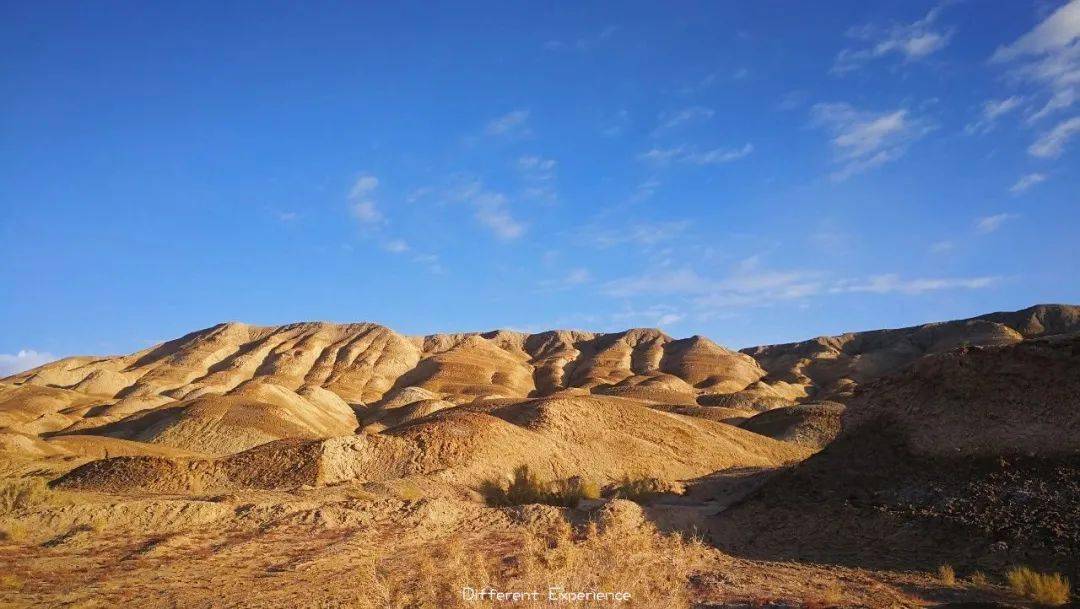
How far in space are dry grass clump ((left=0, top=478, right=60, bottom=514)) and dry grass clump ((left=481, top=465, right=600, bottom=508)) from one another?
9319mm

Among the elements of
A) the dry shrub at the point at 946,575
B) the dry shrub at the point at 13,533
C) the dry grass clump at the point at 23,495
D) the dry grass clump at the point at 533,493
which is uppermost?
the dry grass clump at the point at 23,495

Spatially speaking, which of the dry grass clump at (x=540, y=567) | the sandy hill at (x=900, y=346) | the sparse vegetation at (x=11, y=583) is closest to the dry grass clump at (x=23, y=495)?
the sparse vegetation at (x=11, y=583)

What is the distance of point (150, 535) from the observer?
1166 centimetres

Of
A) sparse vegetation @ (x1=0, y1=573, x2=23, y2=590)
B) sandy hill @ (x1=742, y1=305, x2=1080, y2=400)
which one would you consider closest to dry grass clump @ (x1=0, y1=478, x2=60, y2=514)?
sparse vegetation @ (x1=0, y1=573, x2=23, y2=590)

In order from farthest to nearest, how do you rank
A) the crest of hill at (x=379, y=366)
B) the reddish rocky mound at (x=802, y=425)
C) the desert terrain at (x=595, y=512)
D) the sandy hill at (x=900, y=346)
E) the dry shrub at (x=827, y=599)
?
the sandy hill at (x=900, y=346) < the crest of hill at (x=379, y=366) < the reddish rocky mound at (x=802, y=425) < the desert terrain at (x=595, y=512) < the dry shrub at (x=827, y=599)

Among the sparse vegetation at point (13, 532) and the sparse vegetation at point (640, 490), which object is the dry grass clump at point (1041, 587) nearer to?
the sparse vegetation at point (640, 490)

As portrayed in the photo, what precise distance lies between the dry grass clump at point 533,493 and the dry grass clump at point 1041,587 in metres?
9.28

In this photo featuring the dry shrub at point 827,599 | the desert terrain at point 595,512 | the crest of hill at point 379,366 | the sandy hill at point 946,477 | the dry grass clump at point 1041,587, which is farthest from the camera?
the crest of hill at point 379,366

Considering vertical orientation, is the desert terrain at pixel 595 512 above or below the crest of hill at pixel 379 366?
below

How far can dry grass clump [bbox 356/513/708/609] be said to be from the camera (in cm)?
847

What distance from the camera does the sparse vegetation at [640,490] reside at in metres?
18.7

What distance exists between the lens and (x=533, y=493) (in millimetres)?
17891

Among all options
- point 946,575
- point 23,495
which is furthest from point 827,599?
point 23,495

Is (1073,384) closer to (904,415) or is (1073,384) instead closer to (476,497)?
(904,415)
